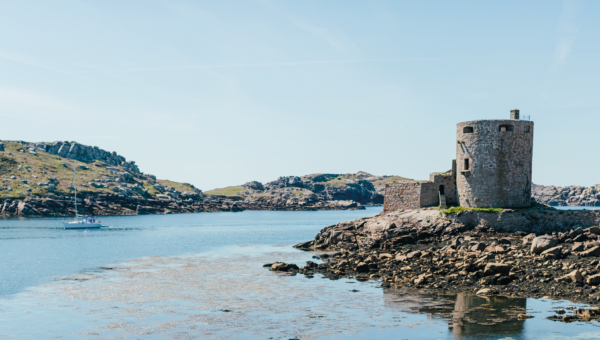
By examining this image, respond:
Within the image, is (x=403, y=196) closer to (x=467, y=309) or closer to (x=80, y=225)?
(x=467, y=309)

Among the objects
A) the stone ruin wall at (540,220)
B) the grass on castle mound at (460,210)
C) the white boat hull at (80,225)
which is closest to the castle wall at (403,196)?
the grass on castle mound at (460,210)

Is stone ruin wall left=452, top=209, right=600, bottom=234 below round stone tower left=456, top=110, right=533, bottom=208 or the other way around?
below

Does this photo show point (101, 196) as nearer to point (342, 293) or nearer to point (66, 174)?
point (66, 174)

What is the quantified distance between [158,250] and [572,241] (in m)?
49.7

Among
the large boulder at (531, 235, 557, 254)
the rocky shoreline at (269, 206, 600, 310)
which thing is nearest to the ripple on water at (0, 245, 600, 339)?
the rocky shoreline at (269, 206, 600, 310)

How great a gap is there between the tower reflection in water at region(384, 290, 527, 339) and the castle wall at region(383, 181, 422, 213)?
24.8 m

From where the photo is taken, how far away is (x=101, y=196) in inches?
6988

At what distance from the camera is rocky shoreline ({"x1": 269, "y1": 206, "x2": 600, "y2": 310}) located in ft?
97.6

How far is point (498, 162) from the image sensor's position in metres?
49.3

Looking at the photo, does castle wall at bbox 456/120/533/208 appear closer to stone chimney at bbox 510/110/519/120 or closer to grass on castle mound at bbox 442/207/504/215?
grass on castle mound at bbox 442/207/504/215

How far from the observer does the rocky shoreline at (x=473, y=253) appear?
2973 cm

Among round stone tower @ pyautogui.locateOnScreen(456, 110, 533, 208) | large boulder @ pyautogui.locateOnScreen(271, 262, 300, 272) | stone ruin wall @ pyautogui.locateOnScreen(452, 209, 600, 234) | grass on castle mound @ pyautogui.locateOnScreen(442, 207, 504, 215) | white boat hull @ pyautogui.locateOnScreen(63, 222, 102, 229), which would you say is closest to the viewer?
large boulder @ pyautogui.locateOnScreen(271, 262, 300, 272)

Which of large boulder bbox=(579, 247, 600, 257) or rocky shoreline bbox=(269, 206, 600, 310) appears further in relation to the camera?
large boulder bbox=(579, 247, 600, 257)

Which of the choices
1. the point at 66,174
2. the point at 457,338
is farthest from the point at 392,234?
the point at 66,174
